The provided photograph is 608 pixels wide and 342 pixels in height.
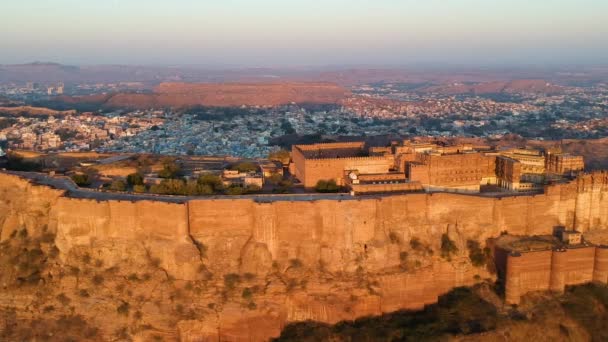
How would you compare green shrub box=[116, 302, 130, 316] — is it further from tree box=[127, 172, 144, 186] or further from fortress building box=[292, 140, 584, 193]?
fortress building box=[292, 140, 584, 193]

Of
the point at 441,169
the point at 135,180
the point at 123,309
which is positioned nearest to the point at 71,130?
the point at 135,180

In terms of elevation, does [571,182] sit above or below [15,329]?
above

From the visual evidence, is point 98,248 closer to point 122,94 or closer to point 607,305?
point 607,305

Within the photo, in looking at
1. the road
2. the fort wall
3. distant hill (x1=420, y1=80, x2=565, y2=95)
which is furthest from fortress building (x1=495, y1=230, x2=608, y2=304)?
distant hill (x1=420, y1=80, x2=565, y2=95)

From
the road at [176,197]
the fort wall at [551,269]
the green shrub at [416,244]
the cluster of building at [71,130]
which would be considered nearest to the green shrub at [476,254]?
the fort wall at [551,269]

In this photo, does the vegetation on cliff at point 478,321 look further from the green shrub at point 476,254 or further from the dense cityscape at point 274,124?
the dense cityscape at point 274,124

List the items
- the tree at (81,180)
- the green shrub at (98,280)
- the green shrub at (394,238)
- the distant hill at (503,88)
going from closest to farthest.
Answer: the green shrub at (98,280)
the green shrub at (394,238)
the tree at (81,180)
the distant hill at (503,88)

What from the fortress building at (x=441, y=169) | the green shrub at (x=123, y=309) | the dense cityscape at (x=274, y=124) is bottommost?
the green shrub at (x=123, y=309)

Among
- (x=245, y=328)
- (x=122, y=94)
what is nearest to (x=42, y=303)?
(x=245, y=328)
